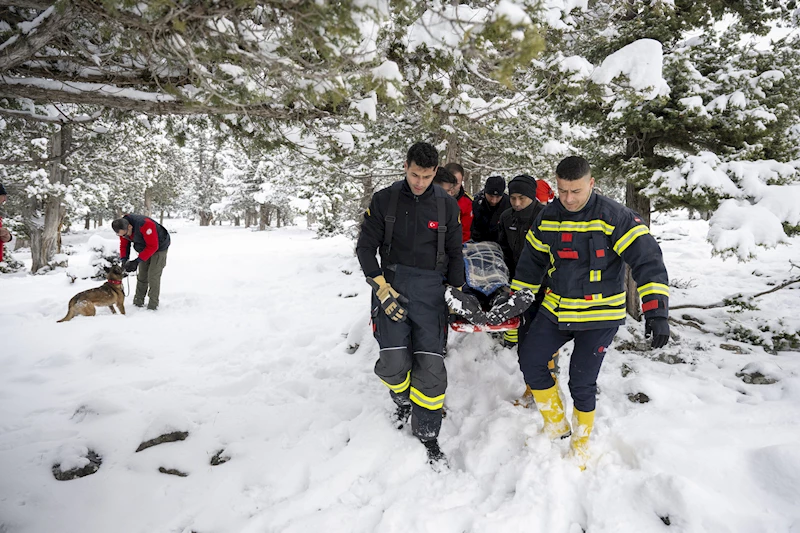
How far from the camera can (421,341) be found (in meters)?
3.35

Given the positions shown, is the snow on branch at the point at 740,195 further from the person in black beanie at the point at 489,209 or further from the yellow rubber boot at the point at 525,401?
the yellow rubber boot at the point at 525,401

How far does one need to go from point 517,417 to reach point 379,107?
3.51m

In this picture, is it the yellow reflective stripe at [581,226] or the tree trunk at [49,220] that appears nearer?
the yellow reflective stripe at [581,226]

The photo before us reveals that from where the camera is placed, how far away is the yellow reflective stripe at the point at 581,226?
2.85 metres

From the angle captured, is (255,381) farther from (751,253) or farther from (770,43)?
(770,43)

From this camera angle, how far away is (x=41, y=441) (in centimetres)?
336

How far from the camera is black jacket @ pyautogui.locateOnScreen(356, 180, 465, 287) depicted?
3.35m

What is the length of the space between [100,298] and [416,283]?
706 cm

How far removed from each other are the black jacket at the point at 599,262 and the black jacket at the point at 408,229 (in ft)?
3.02

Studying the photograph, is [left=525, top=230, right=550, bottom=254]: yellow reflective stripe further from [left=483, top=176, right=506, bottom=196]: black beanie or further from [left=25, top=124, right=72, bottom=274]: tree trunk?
[left=25, top=124, right=72, bottom=274]: tree trunk

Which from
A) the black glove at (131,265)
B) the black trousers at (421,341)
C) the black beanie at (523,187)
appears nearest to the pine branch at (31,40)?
the black trousers at (421,341)

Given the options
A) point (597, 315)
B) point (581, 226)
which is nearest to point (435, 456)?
point (597, 315)

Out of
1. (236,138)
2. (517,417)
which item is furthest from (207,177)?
(517,417)

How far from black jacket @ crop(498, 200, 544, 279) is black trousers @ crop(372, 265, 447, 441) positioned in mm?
1097
